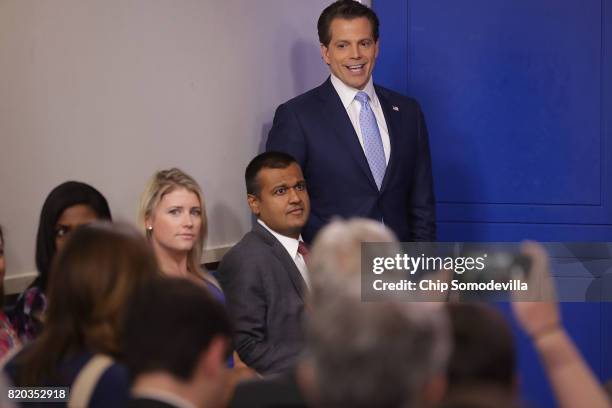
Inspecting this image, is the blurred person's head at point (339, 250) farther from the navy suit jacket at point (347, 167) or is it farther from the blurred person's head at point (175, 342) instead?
the navy suit jacket at point (347, 167)

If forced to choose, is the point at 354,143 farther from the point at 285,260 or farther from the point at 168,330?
the point at 168,330

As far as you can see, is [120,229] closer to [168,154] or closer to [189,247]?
[189,247]

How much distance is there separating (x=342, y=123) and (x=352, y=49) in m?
0.30

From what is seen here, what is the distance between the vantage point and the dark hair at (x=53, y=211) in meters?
3.04

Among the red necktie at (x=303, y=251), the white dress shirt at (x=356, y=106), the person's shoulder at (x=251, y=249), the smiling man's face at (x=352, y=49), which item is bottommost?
the red necktie at (x=303, y=251)

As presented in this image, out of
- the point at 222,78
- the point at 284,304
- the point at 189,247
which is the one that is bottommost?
the point at 284,304

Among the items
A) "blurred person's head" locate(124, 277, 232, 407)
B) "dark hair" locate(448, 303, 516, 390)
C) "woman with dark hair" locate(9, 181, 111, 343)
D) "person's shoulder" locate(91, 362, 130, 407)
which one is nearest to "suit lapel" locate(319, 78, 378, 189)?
"woman with dark hair" locate(9, 181, 111, 343)

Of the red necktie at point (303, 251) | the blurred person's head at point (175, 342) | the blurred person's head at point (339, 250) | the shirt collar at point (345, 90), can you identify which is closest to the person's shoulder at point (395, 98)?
the shirt collar at point (345, 90)

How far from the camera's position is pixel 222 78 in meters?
4.45

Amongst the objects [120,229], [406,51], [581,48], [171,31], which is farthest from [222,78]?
[120,229]

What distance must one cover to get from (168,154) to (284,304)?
0.83 metres

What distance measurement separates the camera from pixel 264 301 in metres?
3.50

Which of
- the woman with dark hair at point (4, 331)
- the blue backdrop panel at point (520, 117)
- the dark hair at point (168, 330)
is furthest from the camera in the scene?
the blue backdrop panel at point (520, 117)

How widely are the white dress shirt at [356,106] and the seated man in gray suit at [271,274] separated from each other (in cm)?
60
